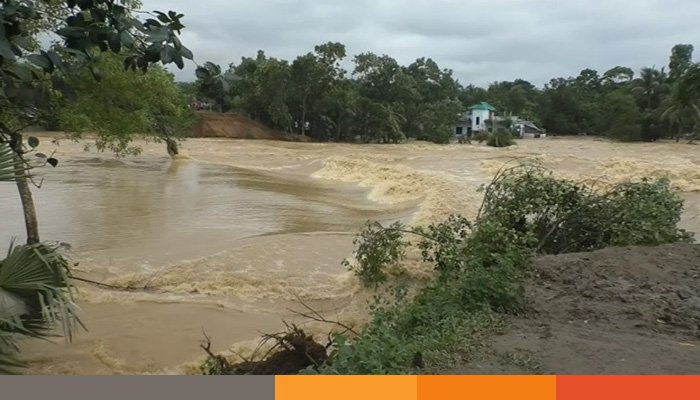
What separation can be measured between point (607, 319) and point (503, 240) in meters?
2.18

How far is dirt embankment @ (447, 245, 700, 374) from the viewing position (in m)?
4.18

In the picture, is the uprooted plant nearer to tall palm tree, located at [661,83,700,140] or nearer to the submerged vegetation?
the submerged vegetation

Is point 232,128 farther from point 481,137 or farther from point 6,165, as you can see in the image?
point 6,165

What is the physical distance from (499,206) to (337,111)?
138 feet

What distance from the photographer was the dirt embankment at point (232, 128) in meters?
54.1

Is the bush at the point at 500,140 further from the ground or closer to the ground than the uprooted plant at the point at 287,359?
further from the ground

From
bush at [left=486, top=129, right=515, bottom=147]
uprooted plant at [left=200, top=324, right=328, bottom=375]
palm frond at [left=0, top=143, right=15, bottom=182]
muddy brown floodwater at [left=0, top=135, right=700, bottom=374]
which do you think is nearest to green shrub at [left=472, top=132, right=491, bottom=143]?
bush at [left=486, top=129, right=515, bottom=147]

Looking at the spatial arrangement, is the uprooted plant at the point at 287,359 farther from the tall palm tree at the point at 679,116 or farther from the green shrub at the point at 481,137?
the green shrub at the point at 481,137

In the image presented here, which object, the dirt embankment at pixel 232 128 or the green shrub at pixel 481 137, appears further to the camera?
the green shrub at pixel 481 137

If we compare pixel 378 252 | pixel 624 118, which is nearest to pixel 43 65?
pixel 378 252

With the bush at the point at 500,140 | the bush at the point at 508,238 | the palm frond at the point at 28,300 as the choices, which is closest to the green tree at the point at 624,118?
the bush at the point at 500,140

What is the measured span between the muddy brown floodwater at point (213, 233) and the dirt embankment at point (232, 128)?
18.7m

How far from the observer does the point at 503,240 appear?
303 inches

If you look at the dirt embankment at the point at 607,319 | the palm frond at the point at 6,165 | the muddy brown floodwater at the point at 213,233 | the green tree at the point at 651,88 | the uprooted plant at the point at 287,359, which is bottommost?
the muddy brown floodwater at the point at 213,233
